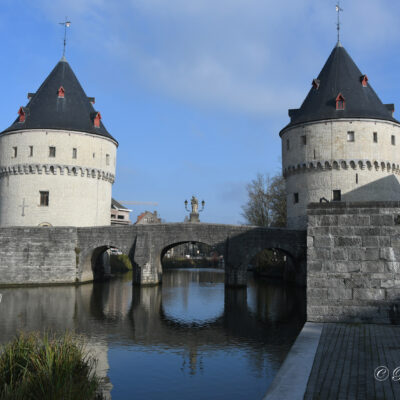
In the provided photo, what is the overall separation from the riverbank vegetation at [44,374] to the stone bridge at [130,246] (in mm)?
21284

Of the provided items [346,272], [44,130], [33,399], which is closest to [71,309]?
[346,272]

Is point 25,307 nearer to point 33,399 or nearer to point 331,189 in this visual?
point 33,399

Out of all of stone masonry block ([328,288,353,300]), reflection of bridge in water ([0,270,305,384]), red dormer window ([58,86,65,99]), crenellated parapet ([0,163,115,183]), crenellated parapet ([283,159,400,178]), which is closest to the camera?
stone masonry block ([328,288,353,300])

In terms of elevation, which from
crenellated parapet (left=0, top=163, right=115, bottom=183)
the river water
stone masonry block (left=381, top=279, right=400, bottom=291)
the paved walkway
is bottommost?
the river water

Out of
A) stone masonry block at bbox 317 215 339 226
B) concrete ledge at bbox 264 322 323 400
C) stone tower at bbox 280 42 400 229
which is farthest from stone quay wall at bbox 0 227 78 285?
concrete ledge at bbox 264 322 323 400

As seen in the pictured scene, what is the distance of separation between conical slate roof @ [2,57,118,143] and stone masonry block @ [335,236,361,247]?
2630 cm

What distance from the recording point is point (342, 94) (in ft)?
104

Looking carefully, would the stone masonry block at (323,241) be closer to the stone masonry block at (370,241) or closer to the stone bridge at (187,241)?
the stone masonry block at (370,241)

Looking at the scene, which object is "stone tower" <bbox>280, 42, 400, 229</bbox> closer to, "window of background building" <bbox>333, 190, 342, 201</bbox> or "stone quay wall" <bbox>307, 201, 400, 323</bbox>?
"window of background building" <bbox>333, 190, 342, 201</bbox>

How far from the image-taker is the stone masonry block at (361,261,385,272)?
10.2 m

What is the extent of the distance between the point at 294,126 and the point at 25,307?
2223cm

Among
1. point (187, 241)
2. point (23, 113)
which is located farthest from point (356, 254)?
point (23, 113)

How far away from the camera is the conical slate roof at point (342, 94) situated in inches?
1228

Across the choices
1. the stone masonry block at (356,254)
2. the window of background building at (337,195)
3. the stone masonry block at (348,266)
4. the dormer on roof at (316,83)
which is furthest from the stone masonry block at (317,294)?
Answer: the dormer on roof at (316,83)
